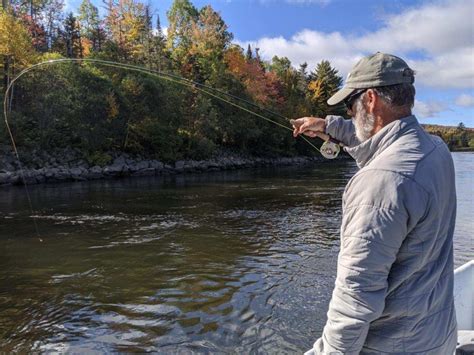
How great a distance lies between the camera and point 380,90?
1.73 m

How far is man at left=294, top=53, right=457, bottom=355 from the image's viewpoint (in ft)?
5.05

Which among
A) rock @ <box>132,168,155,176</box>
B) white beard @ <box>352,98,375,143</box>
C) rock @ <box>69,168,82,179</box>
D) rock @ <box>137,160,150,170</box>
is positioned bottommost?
rock @ <box>132,168,155,176</box>

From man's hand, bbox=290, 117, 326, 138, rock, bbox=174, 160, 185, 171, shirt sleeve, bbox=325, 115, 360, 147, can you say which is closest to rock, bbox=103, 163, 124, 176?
rock, bbox=174, 160, 185, 171

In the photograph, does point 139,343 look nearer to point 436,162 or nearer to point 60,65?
point 436,162

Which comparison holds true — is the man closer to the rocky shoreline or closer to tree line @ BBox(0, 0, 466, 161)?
tree line @ BBox(0, 0, 466, 161)

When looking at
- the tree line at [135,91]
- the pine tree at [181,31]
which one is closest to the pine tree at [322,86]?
the tree line at [135,91]

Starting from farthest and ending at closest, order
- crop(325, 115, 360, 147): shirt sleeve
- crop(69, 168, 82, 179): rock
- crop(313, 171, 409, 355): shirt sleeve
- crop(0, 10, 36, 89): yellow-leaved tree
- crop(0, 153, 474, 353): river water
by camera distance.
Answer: crop(0, 10, 36, 89): yellow-leaved tree
crop(69, 168, 82, 179): rock
crop(0, 153, 474, 353): river water
crop(325, 115, 360, 147): shirt sleeve
crop(313, 171, 409, 355): shirt sleeve

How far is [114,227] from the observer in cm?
1166

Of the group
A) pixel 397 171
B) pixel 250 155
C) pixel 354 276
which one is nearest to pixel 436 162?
pixel 397 171

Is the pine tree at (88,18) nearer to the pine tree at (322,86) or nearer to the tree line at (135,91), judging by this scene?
the tree line at (135,91)

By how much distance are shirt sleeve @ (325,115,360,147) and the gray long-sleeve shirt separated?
95 cm

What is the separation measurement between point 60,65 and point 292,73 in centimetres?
5170

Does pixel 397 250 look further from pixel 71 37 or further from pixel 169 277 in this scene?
pixel 71 37

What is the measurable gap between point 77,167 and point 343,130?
2829 centimetres
